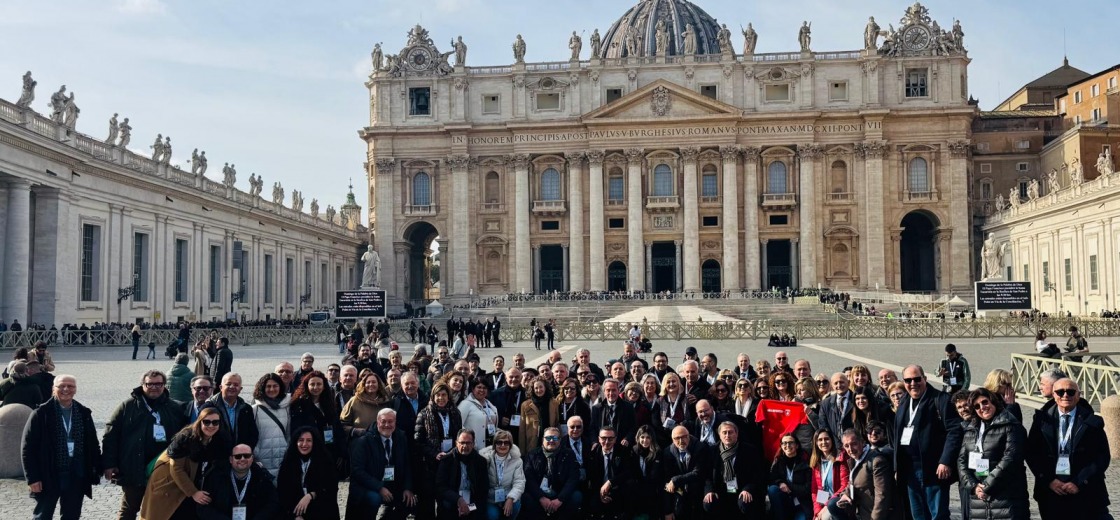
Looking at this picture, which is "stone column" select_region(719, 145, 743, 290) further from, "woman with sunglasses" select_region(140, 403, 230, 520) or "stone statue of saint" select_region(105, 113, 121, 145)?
"woman with sunglasses" select_region(140, 403, 230, 520)

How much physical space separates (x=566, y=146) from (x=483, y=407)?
56.2 metres

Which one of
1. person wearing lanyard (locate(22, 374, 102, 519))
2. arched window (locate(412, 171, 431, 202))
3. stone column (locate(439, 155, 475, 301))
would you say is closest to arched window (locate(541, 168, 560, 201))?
stone column (locate(439, 155, 475, 301))

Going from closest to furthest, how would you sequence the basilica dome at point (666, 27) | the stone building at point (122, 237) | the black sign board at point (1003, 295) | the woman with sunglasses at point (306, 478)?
the woman with sunglasses at point (306, 478) < the stone building at point (122, 237) < the black sign board at point (1003, 295) < the basilica dome at point (666, 27)

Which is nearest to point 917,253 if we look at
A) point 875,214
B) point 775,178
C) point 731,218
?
point 875,214

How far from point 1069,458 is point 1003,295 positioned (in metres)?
30.3

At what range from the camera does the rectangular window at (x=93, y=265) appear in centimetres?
3569

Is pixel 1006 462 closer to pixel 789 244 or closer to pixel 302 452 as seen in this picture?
pixel 302 452

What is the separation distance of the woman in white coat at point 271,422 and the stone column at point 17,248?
88.0ft

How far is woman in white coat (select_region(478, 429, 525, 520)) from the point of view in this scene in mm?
7906

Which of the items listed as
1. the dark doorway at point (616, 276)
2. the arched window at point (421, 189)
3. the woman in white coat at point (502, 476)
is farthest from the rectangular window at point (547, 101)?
the woman in white coat at point (502, 476)

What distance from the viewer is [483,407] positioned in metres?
9.03

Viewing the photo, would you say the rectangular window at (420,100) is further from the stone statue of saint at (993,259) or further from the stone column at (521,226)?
the stone statue of saint at (993,259)

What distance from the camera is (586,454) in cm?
836

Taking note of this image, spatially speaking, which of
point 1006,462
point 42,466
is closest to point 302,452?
point 42,466
